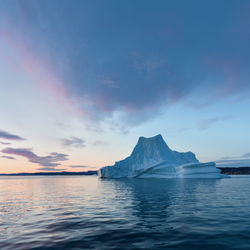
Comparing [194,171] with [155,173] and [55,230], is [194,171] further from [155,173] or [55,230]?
[55,230]

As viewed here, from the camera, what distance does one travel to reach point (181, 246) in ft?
22.5

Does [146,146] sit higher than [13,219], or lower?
higher

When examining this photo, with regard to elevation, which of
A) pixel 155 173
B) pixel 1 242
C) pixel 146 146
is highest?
pixel 146 146

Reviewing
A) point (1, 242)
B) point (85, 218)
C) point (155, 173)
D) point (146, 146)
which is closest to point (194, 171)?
point (155, 173)

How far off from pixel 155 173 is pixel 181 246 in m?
61.5

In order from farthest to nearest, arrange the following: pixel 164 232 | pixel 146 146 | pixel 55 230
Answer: pixel 146 146, pixel 55 230, pixel 164 232

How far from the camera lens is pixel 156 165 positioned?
64.6 metres

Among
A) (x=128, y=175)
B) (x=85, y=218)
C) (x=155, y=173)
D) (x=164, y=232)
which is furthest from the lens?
(x=128, y=175)

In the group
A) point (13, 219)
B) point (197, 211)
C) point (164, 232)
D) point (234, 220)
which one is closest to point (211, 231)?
point (164, 232)

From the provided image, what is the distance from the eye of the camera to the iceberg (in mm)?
59719

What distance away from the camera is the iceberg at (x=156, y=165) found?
196 feet

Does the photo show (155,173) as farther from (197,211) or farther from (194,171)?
(197,211)

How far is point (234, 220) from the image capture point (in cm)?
1045

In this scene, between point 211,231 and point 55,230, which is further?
point 55,230
